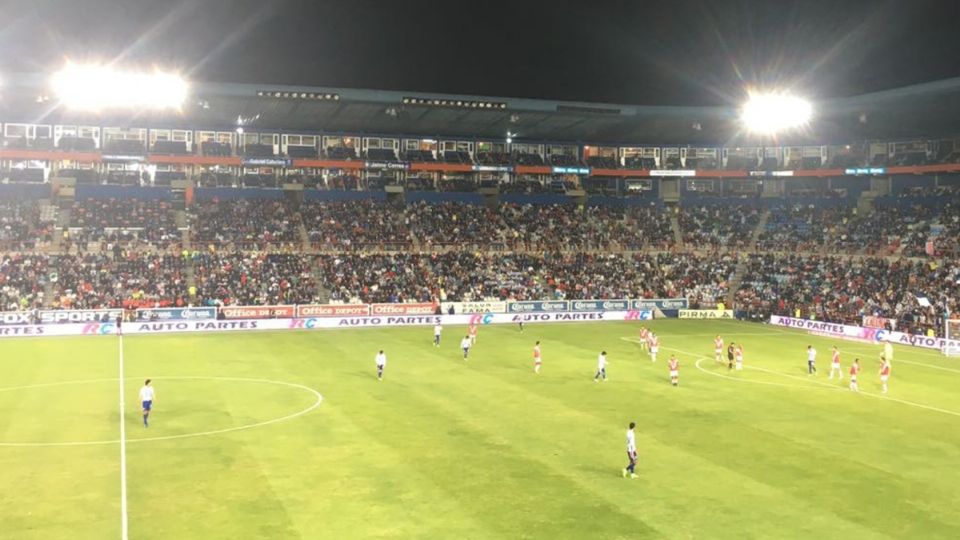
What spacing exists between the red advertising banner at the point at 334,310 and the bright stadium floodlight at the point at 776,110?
3705cm

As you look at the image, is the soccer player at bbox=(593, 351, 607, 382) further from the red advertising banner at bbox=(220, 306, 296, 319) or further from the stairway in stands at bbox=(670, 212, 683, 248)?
the stairway in stands at bbox=(670, 212, 683, 248)

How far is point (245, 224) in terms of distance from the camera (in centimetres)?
6869

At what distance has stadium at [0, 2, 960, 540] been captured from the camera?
64.2ft

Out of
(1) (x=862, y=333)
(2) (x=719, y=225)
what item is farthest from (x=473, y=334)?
(2) (x=719, y=225)

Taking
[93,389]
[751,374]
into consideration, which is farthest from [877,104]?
[93,389]

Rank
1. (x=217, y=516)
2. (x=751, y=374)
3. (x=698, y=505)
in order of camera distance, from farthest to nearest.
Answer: (x=751, y=374) → (x=698, y=505) → (x=217, y=516)

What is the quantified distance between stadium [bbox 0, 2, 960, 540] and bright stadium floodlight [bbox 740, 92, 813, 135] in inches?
12.9

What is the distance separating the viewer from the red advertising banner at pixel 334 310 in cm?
5603

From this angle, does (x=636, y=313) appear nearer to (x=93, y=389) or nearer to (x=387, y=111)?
(x=387, y=111)

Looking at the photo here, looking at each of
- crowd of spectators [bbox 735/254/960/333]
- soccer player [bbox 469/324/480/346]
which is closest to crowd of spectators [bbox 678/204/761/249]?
crowd of spectators [bbox 735/254/960/333]

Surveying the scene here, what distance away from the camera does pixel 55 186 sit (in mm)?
68562

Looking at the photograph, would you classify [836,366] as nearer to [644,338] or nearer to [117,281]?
[644,338]

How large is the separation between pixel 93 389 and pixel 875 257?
199 feet

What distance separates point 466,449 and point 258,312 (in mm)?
34536
